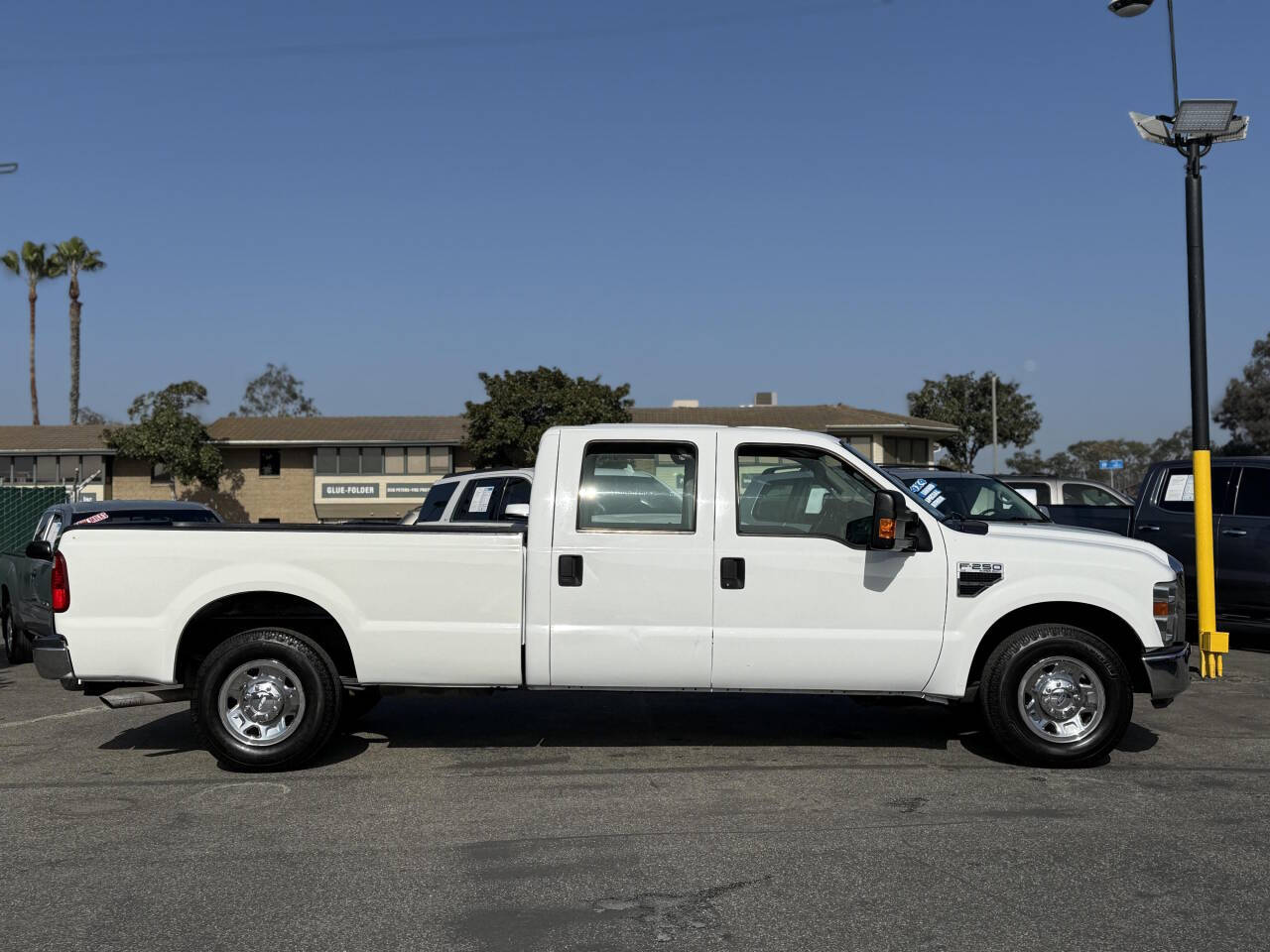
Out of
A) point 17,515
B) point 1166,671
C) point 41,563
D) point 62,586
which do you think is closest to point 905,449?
point 17,515

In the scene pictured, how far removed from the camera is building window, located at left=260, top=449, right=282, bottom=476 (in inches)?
2105

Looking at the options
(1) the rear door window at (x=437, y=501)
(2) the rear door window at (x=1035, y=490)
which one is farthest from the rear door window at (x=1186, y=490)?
(1) the rear door window at (x=437, y=501)

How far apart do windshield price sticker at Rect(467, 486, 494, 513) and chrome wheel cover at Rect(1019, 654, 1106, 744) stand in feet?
19.2

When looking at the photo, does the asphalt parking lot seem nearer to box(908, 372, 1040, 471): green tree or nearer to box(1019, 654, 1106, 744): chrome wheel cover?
box(1019, 654, 1106, 744): chrome wheel cover

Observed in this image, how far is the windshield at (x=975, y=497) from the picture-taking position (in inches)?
513

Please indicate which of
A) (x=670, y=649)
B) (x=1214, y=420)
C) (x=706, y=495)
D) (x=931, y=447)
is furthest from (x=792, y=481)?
(x=1214, y=420)

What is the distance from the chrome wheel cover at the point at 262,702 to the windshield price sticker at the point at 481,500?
14.8ft

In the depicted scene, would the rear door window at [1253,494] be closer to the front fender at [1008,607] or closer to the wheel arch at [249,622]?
the front fender at [1008,607]

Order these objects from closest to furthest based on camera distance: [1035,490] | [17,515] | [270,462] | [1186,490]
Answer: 1. [1186,490]
2. [1035,490]
3. [17,515]
4. [270,462]

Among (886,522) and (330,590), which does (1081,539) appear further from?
(330,590)

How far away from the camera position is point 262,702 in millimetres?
7152

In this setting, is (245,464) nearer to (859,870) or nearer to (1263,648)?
(1263,648)

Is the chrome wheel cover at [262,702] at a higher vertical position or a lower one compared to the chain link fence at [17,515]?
lower

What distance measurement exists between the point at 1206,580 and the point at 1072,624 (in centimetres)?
416
